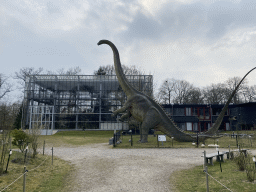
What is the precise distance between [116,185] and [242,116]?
4001cm

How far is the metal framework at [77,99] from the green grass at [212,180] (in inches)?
1203

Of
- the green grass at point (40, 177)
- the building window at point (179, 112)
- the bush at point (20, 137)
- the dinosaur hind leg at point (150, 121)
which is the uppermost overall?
the building window at point (179, 112)

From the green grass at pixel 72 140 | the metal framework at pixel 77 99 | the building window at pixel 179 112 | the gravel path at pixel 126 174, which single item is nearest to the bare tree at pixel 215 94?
the building window at pixel 179 112

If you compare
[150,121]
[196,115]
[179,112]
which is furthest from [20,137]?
[196,115]

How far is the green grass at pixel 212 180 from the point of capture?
528cm

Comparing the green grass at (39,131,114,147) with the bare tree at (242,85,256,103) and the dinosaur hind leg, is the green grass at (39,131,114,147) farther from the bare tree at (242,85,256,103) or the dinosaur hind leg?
the bare tree at (242,85,256,103)

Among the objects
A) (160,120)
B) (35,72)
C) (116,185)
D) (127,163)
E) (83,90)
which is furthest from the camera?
(35,72)

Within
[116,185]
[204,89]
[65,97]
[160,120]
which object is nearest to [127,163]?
[116,185]

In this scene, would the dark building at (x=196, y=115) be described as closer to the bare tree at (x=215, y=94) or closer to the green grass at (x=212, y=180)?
the bare tree at (x=215, y=94)

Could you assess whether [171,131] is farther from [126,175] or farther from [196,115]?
[196,115]

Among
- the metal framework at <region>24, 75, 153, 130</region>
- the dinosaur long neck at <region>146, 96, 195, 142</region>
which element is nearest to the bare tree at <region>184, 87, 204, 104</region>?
the metal framework at <region>24, 75, 153, 130</region>

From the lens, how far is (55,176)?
721 cm

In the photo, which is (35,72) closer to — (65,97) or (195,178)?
(65,97)

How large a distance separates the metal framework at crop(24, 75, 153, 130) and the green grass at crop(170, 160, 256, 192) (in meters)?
30.6
